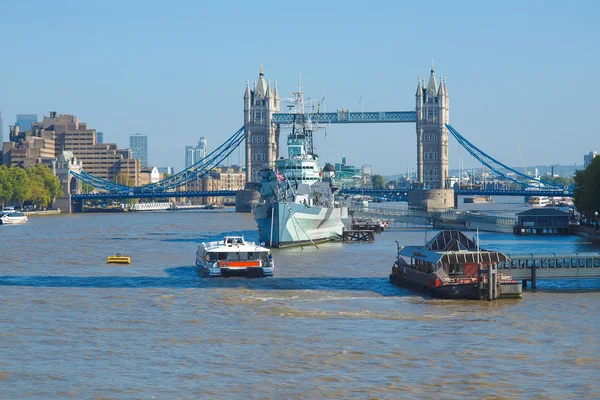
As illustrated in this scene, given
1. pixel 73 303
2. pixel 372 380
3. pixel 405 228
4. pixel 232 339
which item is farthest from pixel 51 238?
pixel 372 380

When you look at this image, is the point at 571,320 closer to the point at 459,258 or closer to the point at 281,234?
the point at 459,258

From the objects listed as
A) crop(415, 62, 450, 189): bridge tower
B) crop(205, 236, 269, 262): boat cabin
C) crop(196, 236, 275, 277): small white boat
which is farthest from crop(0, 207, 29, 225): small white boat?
crop(415, 62, 450, 189): bridge tower

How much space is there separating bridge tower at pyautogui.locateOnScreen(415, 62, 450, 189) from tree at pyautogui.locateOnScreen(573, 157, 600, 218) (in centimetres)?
9032

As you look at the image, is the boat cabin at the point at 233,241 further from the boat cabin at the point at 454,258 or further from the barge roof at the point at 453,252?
the boat cabin at the point at 454,258

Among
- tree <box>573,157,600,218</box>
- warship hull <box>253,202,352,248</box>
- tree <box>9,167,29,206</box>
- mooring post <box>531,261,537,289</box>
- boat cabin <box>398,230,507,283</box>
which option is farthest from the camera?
tree <box>9,167,29,206</box>

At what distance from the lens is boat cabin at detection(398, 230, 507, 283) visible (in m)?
40.6

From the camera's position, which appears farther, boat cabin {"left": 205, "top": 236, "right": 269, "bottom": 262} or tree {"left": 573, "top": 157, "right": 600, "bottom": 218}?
tree {"left": 573, "top": 157, "right": 600, "bottom": 218}

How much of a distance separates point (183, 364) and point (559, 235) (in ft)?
210

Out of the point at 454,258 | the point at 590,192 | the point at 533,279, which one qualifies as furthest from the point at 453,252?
the point at 590,192

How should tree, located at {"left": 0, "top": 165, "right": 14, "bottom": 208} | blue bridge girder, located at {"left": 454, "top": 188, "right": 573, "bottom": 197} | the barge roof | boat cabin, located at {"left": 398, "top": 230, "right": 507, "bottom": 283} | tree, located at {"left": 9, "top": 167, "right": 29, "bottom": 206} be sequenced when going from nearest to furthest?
boat cabin, located at {"left": 398, "top": 230, "right": 507, "bottom": 283} → the barge roof → blue bridge girder, located at {"left": 454, "top": 188, "right": 573, "bottom": 197} → tree, located at {"left": 0, "top": 165, "right": 14, "bottom": 208} → tree, located at {"left": 9, "top": 167, "right": 29, "bottom": 206}

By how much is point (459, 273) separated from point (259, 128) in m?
150

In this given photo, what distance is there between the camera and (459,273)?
4112cm

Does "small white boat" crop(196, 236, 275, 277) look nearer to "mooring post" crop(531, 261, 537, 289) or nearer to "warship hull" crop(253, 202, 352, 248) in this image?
"mooring post" crop(531, 261, 537, 289)

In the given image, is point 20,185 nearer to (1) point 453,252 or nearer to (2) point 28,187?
(2) point 28,187
